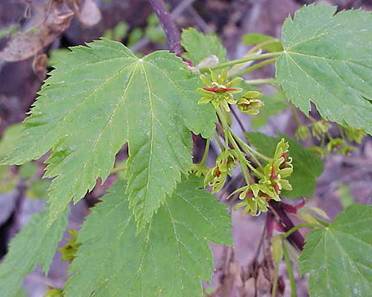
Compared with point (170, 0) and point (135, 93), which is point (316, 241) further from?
point (170, 0)

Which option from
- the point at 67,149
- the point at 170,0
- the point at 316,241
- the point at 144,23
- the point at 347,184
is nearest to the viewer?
the point at 67,149

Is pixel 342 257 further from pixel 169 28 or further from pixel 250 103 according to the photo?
pixel 169 28

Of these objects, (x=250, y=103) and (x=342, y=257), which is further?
(x=342, y=257)

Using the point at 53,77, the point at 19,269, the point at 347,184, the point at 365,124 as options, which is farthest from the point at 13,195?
the point at 365,124

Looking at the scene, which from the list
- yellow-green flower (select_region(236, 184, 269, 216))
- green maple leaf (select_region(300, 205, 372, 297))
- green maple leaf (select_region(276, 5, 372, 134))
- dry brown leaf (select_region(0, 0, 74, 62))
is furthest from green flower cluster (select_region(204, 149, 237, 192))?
dry brown leaf (select_region(0, 0, 74, 62))

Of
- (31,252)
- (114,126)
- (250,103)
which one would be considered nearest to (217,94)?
(250,103)

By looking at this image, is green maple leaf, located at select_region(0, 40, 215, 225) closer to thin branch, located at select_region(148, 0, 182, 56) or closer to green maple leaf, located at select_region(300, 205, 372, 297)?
thin branch, located at select_region(148, 0, 182, 56)
